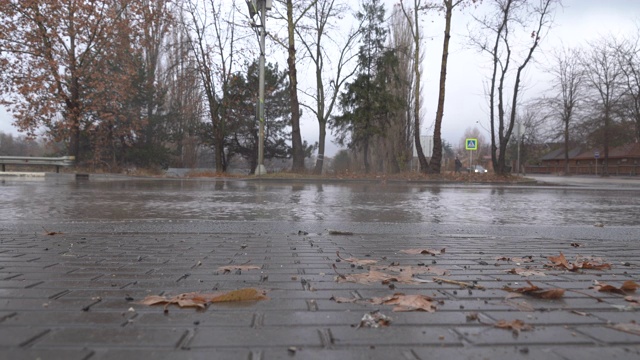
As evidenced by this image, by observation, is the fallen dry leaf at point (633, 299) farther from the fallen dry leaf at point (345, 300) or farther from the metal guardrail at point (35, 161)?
the metal guardrail at point (35, 161)

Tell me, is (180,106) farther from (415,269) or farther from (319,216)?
(415,269)

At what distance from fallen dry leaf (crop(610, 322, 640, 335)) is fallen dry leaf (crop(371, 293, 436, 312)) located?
0.86m

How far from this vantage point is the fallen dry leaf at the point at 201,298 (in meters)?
2.51

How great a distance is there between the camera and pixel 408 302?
100.0 inches

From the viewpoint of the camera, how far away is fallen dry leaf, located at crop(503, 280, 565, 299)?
2711 millimetres

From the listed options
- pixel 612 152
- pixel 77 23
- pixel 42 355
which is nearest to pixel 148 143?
pixel 77 23

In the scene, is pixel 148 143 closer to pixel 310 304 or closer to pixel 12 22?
pixel 12 22

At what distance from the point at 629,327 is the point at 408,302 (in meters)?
1.05

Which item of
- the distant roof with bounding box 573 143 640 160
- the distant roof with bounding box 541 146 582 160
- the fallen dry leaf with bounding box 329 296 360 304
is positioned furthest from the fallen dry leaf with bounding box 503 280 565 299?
the distant roof with bounding box 541 146 582 160

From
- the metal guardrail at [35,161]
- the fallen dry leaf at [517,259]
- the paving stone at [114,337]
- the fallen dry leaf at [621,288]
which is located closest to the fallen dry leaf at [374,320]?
the paving stone at [114,337]

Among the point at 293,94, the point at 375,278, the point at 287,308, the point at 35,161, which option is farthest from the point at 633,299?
the point at 293,94

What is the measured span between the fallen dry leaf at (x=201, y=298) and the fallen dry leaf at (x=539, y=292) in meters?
1.58

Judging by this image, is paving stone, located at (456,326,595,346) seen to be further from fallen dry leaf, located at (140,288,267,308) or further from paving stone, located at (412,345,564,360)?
fallen dry leaf, located at (140,288,267,308)

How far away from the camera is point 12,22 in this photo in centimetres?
1925
